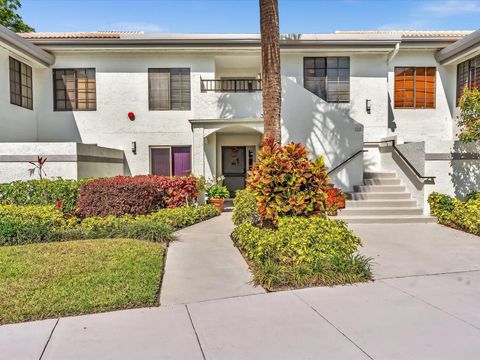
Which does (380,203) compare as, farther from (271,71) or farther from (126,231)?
(126,231)

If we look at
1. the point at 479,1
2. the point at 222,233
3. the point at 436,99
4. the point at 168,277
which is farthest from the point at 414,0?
the point at 168,277

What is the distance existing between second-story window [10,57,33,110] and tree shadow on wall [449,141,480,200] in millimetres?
14642

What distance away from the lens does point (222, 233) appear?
902 centimetres

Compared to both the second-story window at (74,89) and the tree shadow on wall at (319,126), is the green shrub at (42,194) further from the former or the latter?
the tree shadow on wall at (319,126)

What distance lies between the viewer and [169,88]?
13.9m

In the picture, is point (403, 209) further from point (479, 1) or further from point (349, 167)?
point (479, 1)

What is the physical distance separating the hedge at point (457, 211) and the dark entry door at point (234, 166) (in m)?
7.88

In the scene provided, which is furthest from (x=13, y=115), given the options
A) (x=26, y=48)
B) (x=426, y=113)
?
(x=426, y=113)

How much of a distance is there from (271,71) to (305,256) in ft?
15.6

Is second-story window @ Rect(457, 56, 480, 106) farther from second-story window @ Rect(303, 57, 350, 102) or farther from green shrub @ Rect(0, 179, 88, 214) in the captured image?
green shrub @ Rect(0, 179, 88, 214)

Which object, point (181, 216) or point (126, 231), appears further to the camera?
point (181, 216)

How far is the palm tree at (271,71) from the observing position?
8.41 m

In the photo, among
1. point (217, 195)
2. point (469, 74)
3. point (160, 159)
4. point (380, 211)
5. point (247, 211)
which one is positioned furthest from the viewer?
point (160, 159)

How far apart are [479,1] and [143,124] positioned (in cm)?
1273
